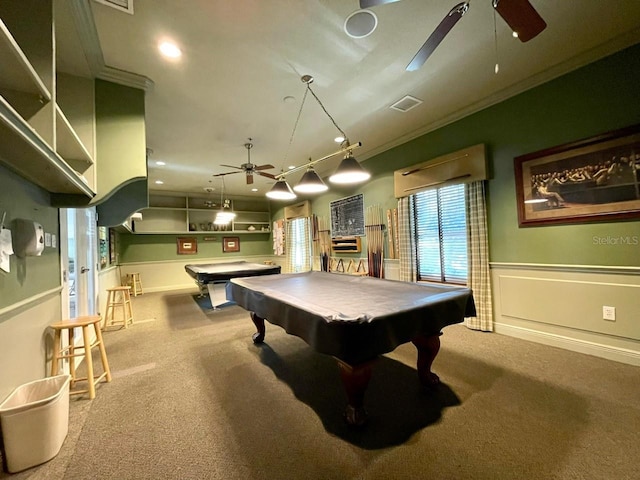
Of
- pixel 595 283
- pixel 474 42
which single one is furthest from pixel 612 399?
pixel 474 42

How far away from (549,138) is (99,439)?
4.59 meters

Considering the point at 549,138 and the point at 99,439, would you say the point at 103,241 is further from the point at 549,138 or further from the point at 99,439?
the point at 549,138

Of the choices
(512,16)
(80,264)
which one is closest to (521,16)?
(512,16)

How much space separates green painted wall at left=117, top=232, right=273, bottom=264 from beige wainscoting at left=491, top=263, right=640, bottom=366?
7445mm

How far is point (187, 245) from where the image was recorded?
800cm

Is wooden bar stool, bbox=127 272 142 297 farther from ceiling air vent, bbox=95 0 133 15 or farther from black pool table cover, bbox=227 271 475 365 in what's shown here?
ceiling air vent, bbox=95 0 133 15

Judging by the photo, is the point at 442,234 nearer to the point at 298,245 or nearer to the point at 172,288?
the point at 298,245

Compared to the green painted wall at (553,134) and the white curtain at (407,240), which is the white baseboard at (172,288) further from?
the green painted wall at (553,134)

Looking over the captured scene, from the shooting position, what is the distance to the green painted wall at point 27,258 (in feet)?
5.13

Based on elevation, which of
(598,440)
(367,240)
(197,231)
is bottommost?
(598,440)

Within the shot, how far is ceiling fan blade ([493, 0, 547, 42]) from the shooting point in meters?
1.33

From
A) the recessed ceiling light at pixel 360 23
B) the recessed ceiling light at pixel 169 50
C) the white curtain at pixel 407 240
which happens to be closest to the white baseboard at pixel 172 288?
the white curtain at pixel 407 240

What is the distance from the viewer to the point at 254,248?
9.20 metres

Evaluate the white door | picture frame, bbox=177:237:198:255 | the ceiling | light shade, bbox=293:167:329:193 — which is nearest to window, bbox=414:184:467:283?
the ceiling
